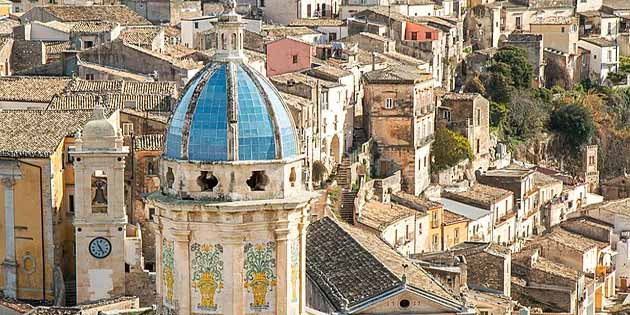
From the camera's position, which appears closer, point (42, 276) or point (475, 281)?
point (42, 276)

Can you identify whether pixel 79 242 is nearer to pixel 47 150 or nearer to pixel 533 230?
pixel 47 150

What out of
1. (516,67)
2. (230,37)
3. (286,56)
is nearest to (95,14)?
(286,56)

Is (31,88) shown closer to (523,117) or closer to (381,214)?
(381,214)

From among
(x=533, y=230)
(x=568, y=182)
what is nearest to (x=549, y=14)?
(x=568, y=182)

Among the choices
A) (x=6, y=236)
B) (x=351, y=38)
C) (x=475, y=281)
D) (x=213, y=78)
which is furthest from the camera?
(x=351, y=38)

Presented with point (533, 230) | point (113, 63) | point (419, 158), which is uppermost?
point (113, 63)

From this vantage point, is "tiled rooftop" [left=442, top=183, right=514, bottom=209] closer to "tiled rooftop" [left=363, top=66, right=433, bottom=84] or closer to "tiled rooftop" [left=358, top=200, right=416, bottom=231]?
"tiled rooftop" [left=363, top=66, right=433, bottom=84]
